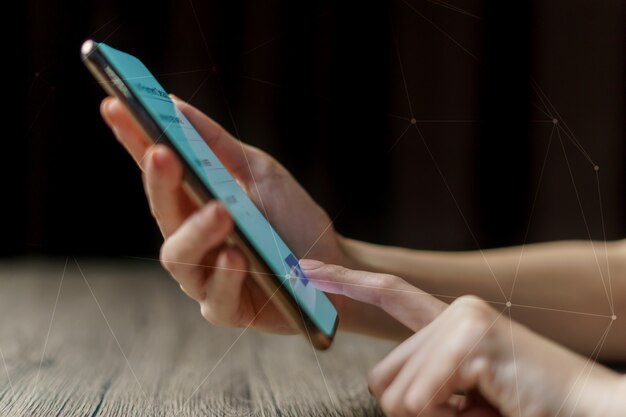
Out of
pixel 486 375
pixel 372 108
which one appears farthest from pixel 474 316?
pixel 372 108

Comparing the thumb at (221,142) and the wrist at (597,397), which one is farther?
the thumb at (221,142)

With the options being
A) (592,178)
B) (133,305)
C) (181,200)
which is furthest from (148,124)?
(592,178)

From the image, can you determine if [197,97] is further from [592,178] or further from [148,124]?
[592,178]

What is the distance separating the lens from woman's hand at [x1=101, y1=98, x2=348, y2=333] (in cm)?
22

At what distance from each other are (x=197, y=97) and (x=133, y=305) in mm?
203

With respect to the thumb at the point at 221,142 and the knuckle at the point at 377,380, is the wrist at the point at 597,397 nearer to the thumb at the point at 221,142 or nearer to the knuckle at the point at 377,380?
the knuckle at the point at 377,380

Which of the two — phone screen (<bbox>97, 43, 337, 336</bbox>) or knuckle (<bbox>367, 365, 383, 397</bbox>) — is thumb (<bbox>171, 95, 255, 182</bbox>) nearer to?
phone screen (<bbox>97, 43, 337, 336</bbox>)

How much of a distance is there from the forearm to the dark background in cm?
7

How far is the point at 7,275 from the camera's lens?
49cm

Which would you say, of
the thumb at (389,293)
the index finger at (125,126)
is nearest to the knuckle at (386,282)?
the thumb at (389,293)

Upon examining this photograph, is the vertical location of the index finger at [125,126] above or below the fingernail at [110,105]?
below

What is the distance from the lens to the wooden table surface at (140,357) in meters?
0.28

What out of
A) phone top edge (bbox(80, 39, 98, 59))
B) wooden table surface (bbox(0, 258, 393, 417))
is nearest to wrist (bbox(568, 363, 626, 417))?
wooden table surface (bbox(0, 258, 393, 417))

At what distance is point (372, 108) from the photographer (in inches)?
22.0
